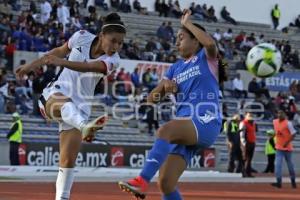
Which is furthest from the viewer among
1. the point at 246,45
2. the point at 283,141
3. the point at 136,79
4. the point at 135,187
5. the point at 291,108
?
the point at 246,45

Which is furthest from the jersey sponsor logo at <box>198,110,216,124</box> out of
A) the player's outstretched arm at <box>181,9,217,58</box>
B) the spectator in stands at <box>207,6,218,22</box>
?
the spectator in stands at <box>207,6,218,22</box>

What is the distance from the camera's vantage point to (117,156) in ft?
86.4

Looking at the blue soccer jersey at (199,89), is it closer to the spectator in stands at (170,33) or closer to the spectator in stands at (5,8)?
the spectator in stands at (5,8)

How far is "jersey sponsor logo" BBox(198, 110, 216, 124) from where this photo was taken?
8.28m

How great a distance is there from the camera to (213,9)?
41969 millimetres

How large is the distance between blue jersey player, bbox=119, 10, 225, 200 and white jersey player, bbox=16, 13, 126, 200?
2.60 feet

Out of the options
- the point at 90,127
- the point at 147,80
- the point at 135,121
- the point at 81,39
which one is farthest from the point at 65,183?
the point at 147,80

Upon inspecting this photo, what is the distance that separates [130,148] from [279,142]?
752 cm

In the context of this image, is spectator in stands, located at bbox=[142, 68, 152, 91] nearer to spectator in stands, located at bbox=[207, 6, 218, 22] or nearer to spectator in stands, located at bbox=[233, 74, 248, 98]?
spectator in stands, located at bbox=[233, 74, 248, 98]

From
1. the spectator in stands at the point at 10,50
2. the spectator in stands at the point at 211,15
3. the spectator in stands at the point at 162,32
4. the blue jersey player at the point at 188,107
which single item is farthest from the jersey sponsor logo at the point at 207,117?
the spectator in stands at the point at 211,15

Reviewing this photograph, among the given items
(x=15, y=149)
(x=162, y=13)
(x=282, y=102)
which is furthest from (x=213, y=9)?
(x=15, y=149)

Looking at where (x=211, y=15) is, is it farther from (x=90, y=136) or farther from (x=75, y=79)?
(x=90, y=136)

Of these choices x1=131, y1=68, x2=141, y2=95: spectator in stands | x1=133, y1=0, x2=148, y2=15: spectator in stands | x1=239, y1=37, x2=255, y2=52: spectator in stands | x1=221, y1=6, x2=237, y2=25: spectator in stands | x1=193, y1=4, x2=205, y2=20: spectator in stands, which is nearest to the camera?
x1=131, y1=68, x2=141, y2=95: spectator in stands

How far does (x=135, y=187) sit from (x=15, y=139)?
16906 mm
